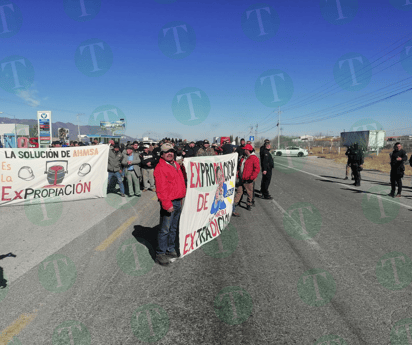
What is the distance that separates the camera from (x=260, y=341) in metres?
2.64

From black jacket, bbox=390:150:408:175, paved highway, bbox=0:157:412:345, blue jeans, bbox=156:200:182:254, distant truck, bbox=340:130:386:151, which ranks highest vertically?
distant truck, bbox=340:130:386:151

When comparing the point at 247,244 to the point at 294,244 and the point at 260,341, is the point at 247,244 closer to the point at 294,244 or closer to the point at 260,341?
the point at 294,244

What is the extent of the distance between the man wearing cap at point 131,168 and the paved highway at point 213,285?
3735mm

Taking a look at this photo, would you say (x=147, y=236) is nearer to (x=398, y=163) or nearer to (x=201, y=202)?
(x=201, y=202)

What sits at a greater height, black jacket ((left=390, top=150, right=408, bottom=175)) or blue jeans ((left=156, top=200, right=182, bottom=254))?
black jacket ((left=390, top=150, right=408, bottom=175))

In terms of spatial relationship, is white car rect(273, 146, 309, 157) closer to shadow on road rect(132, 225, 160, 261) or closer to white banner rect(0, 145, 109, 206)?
white banner rect(0, 145, 109, 206)

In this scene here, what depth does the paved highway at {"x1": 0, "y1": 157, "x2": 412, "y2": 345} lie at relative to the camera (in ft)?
9.05

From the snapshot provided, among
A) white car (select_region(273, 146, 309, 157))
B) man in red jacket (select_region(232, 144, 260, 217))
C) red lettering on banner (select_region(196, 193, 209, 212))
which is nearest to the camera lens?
red lettering on banner (select_region(196, 193, 209, 212))

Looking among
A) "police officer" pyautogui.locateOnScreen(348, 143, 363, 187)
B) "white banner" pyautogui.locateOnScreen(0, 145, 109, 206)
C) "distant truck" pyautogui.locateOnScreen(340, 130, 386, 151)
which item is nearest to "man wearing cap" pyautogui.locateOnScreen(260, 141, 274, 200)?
"police officer" pyautogui.locateOnScreen(348, 143, 363, 187)

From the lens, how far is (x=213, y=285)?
12.0 ft

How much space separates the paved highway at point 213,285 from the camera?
2758mm

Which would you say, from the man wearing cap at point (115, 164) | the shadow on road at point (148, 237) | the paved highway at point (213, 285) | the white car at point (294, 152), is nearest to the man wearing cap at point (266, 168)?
the paved highway at point (213, 285)

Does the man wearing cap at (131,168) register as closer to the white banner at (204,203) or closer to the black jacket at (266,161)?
the black jacket at (266,161)

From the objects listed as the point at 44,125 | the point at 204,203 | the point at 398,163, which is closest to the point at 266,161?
the point at 398,163
